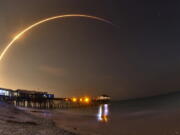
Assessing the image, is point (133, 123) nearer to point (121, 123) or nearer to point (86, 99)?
point (121, 123)

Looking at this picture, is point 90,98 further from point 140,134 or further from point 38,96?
point 140,134

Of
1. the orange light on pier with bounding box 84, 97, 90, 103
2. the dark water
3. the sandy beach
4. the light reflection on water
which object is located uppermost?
the sandy beach

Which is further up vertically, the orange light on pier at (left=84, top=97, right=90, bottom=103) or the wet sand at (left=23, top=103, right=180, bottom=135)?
the wet sand at (left=23, top=103, right=180, bottom=135)

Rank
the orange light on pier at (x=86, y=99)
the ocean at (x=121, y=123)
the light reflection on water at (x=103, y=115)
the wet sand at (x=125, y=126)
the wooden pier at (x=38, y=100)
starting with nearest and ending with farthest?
the wet sand at (x=125, y=126), the ocean at (x=121, y=123), the light reflection on water at (x=103, y=115), the wooden pier at (x=38, y=100), the orange light on pier at (x=86, y=99)

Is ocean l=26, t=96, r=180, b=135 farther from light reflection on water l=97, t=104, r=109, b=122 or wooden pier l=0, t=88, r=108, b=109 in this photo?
wooden pier l=0, t=88, r=108, b=109

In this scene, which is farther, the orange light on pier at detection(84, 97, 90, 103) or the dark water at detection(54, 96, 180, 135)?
the orange light on pier at detection(84, 97, 90, 103)

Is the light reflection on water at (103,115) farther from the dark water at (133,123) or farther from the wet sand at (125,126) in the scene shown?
the wet sand at (125,126)

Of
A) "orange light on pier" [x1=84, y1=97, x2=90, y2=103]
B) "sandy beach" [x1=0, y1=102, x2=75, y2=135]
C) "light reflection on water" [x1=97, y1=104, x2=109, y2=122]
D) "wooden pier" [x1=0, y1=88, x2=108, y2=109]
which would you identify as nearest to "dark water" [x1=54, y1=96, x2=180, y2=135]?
"light reflection on water" [x1=97, y1=104, x2=109, y2=122]

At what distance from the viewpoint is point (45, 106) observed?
59969 millimetres

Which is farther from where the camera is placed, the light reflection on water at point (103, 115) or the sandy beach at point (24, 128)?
the light reflection on water at point (103, 115)

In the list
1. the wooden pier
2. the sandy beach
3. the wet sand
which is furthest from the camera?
the wooden pier

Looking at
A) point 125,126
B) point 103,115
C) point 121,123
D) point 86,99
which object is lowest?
point 86,99

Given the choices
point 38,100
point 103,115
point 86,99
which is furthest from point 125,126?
point 86,99

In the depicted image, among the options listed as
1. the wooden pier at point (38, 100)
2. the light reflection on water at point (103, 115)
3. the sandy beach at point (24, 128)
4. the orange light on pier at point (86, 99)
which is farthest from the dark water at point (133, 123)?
the orange light on pier at point (86, 99)
